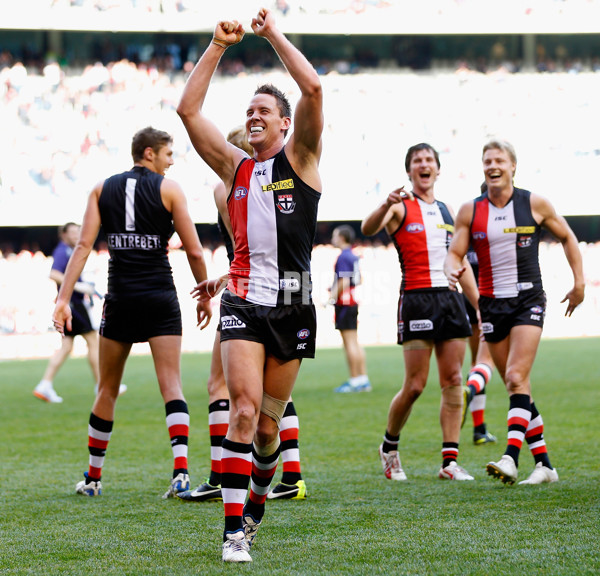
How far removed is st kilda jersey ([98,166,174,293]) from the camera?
5.74 m

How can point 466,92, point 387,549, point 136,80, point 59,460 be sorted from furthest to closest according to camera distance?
point 466,92 → point 136,80 → point 59,460 → point 387,549

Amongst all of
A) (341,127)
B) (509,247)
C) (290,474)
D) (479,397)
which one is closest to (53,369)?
(479,397)

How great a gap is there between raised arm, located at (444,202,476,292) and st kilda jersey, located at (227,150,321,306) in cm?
216

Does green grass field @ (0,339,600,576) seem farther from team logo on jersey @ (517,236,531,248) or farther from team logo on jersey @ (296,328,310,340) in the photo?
team logo on jersey @ (517,236,531,248)

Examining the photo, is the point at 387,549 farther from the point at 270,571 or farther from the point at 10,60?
the point at 10,60

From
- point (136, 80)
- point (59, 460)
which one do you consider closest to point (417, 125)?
point (136, 80)

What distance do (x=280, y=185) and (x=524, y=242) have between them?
2.64m

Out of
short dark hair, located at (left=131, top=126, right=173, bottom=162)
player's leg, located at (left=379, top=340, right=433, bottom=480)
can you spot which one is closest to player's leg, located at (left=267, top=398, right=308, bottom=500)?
player's leg, located at (left=379, top=340, right=433, bottom=480)

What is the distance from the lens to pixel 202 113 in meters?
4.09

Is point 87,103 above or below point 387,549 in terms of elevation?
above

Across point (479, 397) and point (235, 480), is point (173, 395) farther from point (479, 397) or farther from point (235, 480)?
point (479, 397)

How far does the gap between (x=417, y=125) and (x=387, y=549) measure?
92.4 feet

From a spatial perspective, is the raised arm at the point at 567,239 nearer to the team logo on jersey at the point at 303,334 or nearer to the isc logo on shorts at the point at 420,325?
the isc logo on shorts at the point at 420,325

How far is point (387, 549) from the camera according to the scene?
4086 mm
